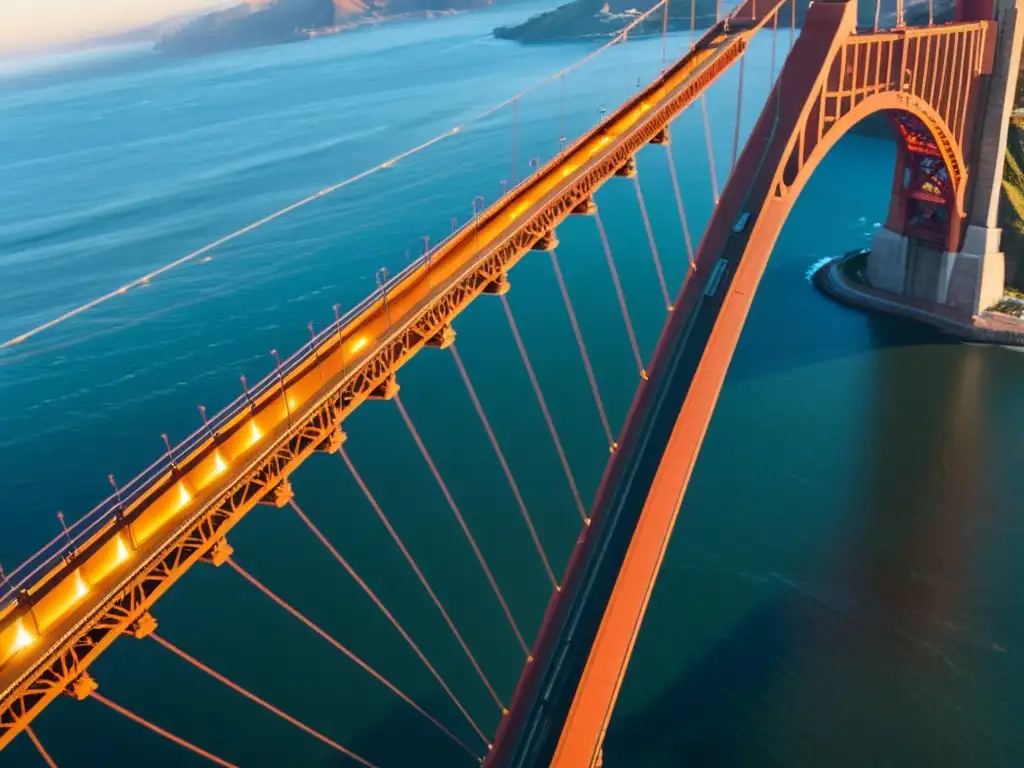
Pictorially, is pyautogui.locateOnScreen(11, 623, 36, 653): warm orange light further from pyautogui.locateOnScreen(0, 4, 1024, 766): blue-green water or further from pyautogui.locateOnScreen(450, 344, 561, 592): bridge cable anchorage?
pyautogui.locateOnScreen(0, 4, 1024, 766): blue-green water

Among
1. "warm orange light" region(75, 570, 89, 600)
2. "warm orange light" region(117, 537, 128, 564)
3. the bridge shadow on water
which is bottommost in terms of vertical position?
the bridge shadow on water

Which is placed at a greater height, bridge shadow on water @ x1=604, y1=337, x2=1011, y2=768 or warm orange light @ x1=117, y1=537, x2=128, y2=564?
warm orange light @ x1=117, y1=537, x2=128, y2=564

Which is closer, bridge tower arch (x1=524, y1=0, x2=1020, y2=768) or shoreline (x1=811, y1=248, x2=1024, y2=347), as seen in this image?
bridge tower arch (x1=524, y1=0, x2=1020, y2=768)

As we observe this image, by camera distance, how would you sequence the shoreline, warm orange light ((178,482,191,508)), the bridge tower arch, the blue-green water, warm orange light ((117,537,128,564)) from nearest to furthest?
warm orange light ((117,537,128,564)), warm orange light ((178,482,191,508)), the bridge tower arch, the blue-green water, the shoreline

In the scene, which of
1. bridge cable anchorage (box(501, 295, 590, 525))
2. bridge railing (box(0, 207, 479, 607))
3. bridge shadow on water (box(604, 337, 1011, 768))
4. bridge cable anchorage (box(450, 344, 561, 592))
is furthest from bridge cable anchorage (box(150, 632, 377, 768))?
bridge cable anchorage (box(501, 295, 590, 525))

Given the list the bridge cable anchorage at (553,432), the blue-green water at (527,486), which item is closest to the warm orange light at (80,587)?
the bridge cable anchorage at (553,432)

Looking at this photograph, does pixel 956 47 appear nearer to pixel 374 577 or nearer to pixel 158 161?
pixel 374 577

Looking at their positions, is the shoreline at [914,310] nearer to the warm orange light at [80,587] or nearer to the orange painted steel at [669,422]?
the orange painted steel at [669,422]
